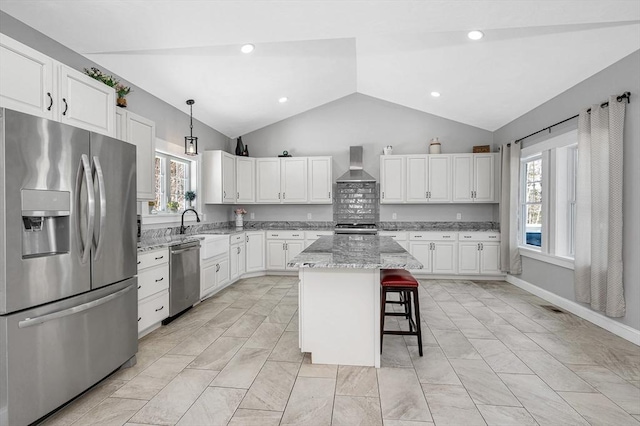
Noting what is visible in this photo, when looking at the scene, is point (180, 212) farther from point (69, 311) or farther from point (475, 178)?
point (475, 178)

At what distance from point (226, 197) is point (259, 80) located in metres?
2.01

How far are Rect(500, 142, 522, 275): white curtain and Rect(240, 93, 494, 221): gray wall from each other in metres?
0.81

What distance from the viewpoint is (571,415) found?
1.94 metres

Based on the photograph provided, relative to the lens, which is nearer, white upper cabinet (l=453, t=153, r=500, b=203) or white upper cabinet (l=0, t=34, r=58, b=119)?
white upper cabinet (l=0, t=34, r=58, b=119)

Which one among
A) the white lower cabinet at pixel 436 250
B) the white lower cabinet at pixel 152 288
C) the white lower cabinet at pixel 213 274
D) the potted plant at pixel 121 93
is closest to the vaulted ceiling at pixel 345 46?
the potted plant at pixel 121 93

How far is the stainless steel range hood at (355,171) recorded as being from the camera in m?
5.82

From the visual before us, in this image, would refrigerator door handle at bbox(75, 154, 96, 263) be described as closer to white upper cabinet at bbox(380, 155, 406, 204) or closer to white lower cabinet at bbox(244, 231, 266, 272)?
white lower cabinet at bbox(244, 231, 266, 272)

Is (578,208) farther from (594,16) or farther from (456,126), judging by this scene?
(456,126)

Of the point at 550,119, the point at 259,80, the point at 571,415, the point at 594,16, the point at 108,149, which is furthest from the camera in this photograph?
the point at 259,80

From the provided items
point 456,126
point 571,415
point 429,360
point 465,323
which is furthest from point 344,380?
point 456,126

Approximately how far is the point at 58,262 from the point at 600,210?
4.48 meters

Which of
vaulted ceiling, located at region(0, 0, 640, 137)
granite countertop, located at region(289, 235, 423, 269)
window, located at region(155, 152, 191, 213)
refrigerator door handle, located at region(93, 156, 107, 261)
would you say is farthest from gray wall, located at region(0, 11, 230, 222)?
granite countertop, located at region(289, 235, 423, 269)

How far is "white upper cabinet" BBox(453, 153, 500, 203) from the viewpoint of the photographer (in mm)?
5625

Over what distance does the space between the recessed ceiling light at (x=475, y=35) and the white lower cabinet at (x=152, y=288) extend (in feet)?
12.4
